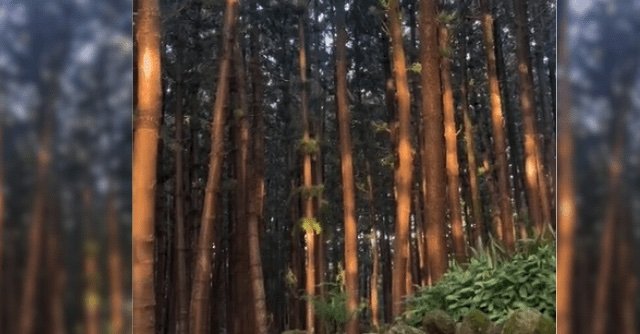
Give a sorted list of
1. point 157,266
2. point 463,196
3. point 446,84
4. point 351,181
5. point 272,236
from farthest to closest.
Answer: point 272,236 < point 463,196 < point 157,266 < point 446,84 < point 351,181

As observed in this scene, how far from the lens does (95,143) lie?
1.96m

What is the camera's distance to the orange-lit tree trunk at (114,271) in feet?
6.31

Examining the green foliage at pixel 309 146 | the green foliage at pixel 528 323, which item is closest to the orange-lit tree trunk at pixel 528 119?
the green foliage at pixel 309 146

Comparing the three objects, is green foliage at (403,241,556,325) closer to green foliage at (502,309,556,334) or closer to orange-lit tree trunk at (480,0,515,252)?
green foliage at (502,309,556,334)

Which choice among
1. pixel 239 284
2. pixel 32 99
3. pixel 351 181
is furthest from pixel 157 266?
pixel 32 99

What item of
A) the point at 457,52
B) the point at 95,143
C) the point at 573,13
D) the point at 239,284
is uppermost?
the point at 457,52

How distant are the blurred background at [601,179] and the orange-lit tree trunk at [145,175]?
1.53 metres

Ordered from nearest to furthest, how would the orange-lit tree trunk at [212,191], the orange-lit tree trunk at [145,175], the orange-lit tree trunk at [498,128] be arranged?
the orange-lit tree trunk at [145,175] < the orange-lit tree trunk at [212,191] < the orange-lit tree trunk at [498,128]

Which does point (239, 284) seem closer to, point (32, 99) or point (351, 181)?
point (351, 181)

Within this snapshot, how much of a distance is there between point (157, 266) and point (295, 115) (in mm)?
4946

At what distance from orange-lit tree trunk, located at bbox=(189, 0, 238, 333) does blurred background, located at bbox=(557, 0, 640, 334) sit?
7.10 metres

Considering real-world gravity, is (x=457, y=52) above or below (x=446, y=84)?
above

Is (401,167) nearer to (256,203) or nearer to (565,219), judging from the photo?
(256,203)

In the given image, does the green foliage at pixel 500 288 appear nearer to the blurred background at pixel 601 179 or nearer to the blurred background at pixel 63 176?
the blurred background at pixel 601 179
